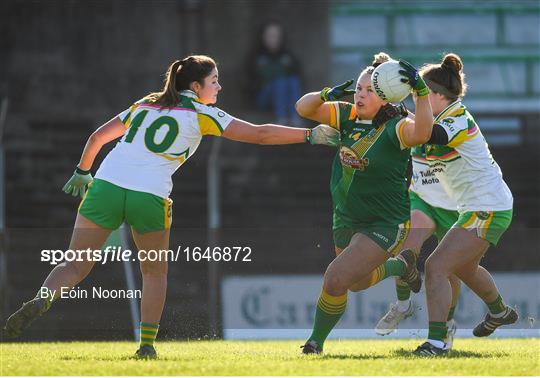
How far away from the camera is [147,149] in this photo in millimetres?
8461

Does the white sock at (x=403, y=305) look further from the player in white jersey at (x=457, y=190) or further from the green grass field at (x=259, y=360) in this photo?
the player in white jersey at (x=457, y=190)

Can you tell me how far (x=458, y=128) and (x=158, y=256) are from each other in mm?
2018

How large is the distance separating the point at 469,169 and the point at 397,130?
0.64 m

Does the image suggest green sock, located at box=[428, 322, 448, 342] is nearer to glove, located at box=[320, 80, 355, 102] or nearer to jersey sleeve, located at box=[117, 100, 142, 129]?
glove, located at box=[320, 80, 355, 102]

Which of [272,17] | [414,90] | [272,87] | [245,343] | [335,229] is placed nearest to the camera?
[414,90]

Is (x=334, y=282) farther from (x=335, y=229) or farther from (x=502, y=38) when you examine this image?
(x=502, y=38)

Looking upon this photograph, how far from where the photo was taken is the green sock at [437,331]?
28.4 ft

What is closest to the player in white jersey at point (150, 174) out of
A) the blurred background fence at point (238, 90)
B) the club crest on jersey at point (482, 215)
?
the club crest on jersey at point (482, 215)

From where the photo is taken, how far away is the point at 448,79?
355 inches

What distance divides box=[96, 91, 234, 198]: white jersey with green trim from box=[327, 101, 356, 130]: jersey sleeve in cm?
72

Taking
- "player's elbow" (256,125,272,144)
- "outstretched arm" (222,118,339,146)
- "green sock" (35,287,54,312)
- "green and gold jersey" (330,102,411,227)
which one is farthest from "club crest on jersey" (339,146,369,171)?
"green sock" (35,287,54,312)

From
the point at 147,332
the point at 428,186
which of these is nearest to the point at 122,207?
the point at 147,332

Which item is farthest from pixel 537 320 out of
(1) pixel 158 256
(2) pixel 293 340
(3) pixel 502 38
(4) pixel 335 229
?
(3) pixel 502 38

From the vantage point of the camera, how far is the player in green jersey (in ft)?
28.3
